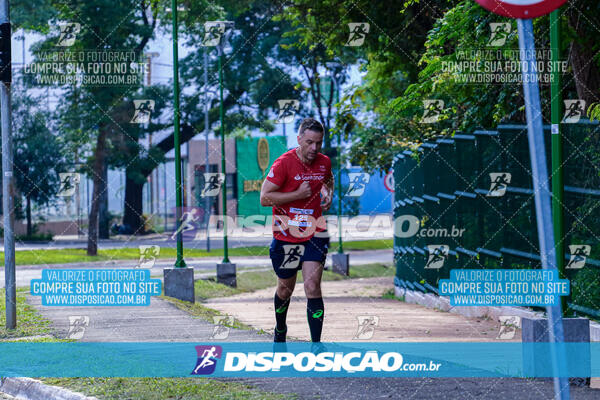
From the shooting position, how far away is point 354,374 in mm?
6707

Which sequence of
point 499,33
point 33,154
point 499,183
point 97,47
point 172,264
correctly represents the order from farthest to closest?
point 33,154 → point 172,264 → point 97,47 → point 499,183 → point 499,33

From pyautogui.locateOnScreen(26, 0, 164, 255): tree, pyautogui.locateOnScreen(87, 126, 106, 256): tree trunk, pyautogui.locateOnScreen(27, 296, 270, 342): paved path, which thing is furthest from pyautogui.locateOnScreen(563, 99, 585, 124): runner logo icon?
pyautogui.locateOnScreen(87, 126, 106, 256): tree trunk

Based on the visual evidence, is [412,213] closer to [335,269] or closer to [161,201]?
[335,269]

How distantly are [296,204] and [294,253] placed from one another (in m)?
0.39

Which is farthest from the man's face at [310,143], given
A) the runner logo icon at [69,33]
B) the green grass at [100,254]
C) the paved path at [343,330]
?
the green grass at [100,254]

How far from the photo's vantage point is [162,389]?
6.55m

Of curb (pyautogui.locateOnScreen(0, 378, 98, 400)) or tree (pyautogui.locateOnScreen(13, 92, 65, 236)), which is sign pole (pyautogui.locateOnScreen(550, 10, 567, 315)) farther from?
tree (pyautogui.locateOnScreen(13, 92, 65, 236))

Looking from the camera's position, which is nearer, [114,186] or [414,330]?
[414,330]

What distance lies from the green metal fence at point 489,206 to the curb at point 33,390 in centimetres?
384

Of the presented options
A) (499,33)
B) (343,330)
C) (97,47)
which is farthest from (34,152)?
(499,33)

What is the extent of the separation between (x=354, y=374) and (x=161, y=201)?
42.5 m

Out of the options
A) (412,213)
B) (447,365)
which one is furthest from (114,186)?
(447,365)

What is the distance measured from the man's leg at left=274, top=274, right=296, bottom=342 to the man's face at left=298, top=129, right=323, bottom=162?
3.43ft

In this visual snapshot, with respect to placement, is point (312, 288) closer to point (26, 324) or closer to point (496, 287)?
point (496, 287)
